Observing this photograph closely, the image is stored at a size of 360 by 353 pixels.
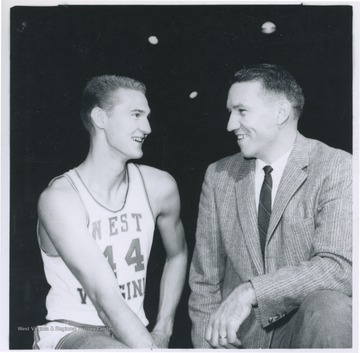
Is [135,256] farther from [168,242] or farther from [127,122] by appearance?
[127,122]

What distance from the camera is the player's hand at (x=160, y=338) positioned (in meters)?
2.09

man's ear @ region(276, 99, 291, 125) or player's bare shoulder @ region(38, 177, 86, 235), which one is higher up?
man's ear @ region(276, 99, 291, 125)

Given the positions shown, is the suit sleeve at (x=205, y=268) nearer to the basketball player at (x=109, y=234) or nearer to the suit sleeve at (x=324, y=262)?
the basketball player at (x=109, y=234)

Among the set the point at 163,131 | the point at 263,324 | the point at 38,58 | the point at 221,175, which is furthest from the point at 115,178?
the point at 263,324

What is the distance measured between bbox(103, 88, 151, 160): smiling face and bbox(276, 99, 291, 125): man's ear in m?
0.46

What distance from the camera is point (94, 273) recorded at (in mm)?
2055

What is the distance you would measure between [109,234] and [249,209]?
1.61 ft

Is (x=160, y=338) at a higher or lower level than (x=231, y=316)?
lower

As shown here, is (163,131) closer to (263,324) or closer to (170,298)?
(170,298)

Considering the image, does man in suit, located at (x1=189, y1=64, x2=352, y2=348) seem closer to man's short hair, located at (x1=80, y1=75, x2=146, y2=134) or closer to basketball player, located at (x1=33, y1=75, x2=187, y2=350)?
basketball player, located at (x1=33, y1=75, x2=187, y2=350)

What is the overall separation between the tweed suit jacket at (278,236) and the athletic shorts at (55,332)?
0.39 meters

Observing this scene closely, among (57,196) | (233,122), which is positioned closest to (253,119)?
(233,122)

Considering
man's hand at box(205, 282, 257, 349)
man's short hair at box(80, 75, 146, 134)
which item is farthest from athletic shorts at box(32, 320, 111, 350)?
man's short hair at box(80, 75, 146, 134)

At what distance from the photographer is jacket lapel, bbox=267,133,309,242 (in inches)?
79.6
